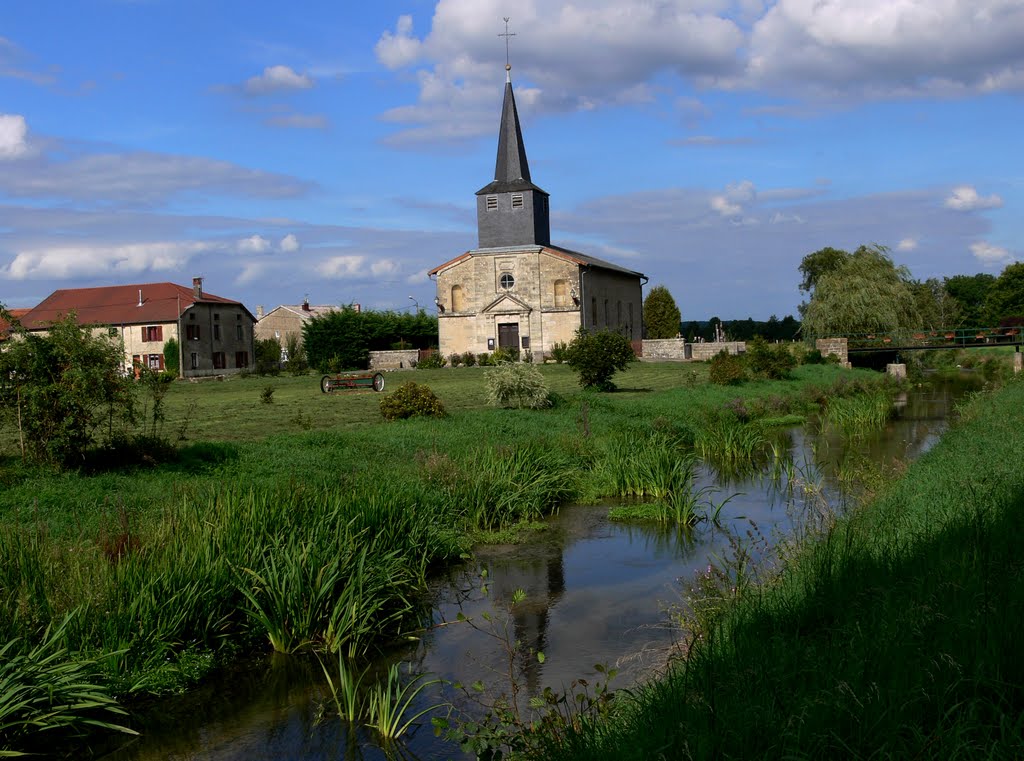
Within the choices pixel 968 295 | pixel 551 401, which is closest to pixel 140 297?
pixel 551 401

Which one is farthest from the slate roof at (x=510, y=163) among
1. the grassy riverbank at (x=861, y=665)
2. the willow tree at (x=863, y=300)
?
the grassy riverbank at (x=861, y=665)

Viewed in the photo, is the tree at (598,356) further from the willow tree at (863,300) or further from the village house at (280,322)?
the village house at (280,322)

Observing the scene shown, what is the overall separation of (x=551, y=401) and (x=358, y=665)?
1525 cm

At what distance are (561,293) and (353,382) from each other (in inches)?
919

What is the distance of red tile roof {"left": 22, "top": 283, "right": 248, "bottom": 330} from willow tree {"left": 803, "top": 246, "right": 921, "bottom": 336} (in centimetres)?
3794

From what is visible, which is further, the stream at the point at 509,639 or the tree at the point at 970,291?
the tree at the point at 970,291

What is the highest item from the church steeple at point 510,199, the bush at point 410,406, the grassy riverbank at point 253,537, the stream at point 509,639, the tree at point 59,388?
the church steeple at point 510,199

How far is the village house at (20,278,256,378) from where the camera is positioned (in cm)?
5878

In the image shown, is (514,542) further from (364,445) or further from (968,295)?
(968,295)

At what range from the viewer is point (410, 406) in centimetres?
1898

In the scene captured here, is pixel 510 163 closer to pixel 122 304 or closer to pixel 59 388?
pixel 122 304

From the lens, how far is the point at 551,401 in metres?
22.7

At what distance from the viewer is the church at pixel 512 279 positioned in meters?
53.5

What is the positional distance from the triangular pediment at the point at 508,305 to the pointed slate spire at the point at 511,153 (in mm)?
6678
